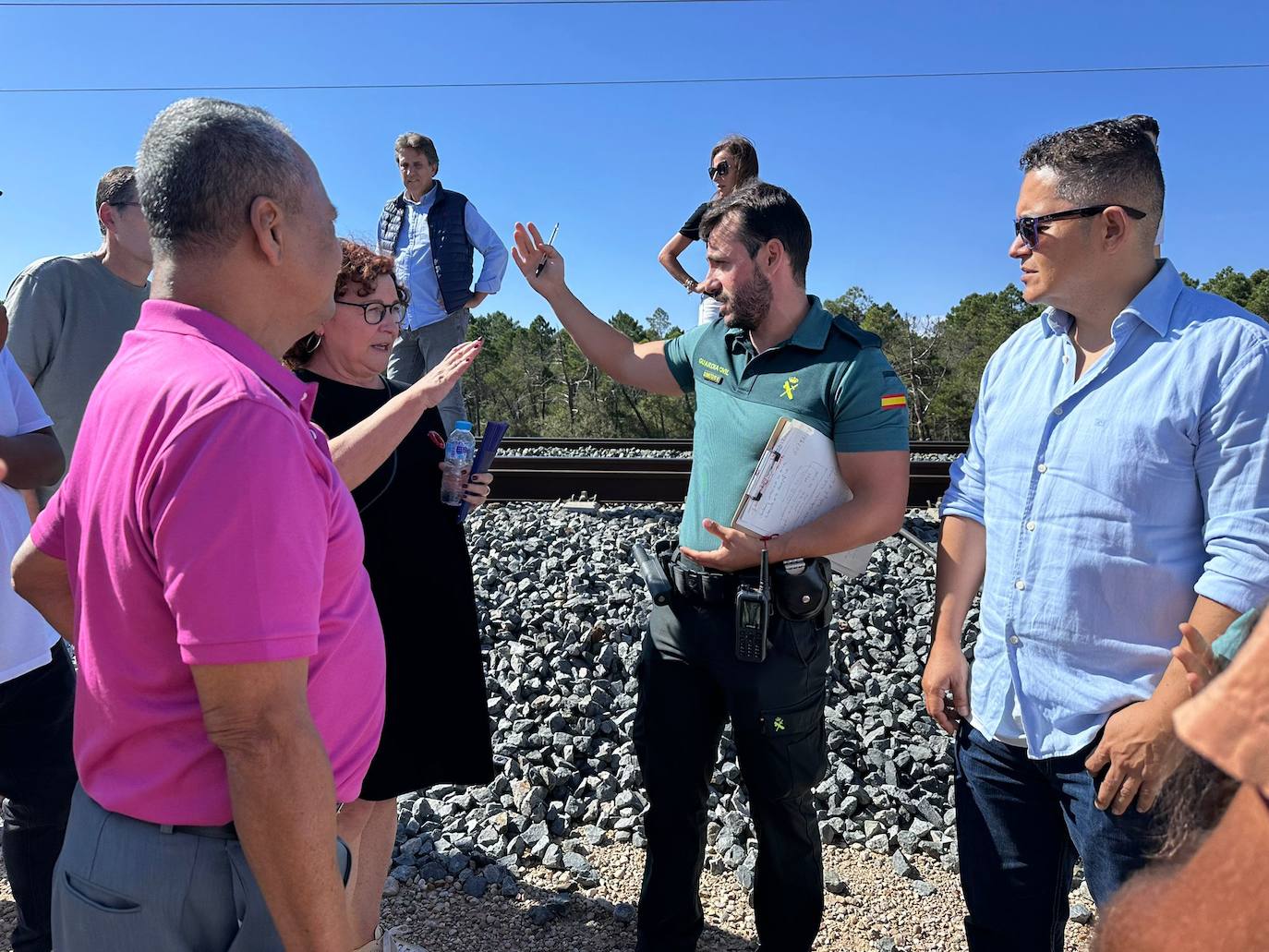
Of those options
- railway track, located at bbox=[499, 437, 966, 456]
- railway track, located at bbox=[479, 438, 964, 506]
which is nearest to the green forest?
railway track, located at bbox=[499, 437, 966, 456]

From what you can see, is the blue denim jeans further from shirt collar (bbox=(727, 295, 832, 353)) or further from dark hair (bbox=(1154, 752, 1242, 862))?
dark hair (bbox=(1154, 752, 1242, 862))

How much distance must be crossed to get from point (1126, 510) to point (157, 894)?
2.09 metres

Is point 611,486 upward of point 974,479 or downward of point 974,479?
downward

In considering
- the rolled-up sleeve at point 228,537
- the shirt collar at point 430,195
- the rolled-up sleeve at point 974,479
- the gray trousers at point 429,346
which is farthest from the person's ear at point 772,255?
the shirt collar at point 430,195

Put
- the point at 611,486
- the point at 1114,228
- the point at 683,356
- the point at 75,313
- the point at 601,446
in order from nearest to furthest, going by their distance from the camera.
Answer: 1. the point at 1114,228
2. the point at 683,356
3. the point at 75,313
4. the point at 611,486
5. the point at 601,446

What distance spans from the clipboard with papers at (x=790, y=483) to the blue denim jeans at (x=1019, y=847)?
0.80 meters

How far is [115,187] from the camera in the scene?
12.1 ft

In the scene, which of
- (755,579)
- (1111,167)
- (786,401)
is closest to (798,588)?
(755,579)

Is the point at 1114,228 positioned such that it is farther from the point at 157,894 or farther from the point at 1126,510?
the point at 157,894

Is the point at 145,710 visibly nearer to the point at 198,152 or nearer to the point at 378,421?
the point at 198,152

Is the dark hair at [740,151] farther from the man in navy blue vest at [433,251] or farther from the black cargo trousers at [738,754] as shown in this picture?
the black cargo trousers at [738,754]

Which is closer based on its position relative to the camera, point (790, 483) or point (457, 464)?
point (790, 483)

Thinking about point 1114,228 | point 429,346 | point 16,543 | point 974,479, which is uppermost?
point 429,346

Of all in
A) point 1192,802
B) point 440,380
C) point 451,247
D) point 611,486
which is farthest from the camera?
point 611,486
